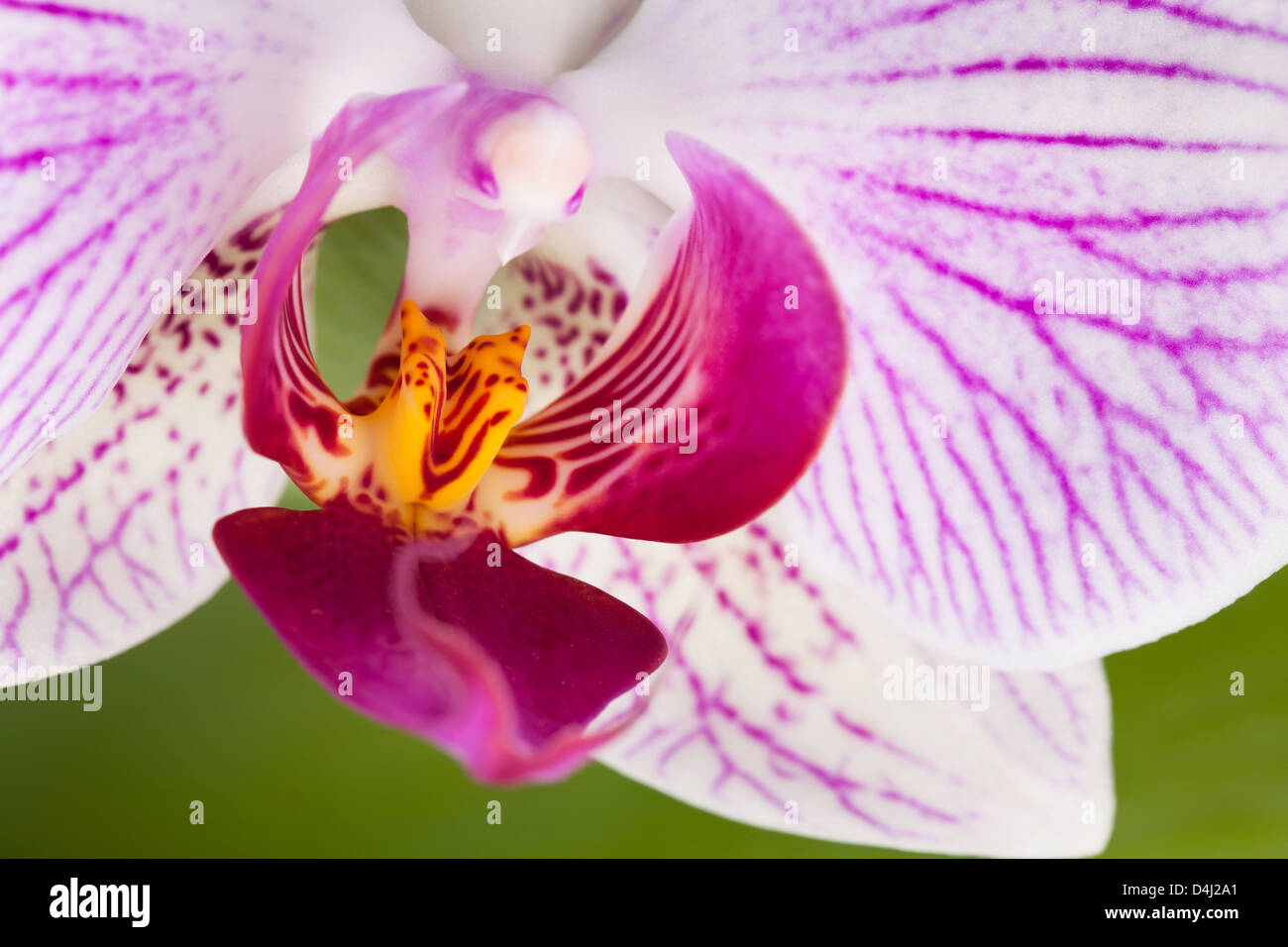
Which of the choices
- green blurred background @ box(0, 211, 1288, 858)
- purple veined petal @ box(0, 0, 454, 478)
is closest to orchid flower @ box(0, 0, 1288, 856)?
purple veined petal @ box(0, 0, 454, 478)

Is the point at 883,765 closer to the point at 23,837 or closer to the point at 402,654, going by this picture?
the point at 402,654

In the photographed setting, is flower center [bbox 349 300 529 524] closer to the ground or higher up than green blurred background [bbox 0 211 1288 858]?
higher up

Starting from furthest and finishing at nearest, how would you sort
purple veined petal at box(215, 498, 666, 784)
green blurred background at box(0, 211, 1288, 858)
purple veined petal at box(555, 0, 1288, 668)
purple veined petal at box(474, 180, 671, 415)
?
green blurred background at box(0, 211, 1288, 858)
purple veined petal at box(474, 180, 671, 415)
purple veined petal at box(555, 0, 1288, 668)
purple veined petal at box(215, 498, 666, 784)

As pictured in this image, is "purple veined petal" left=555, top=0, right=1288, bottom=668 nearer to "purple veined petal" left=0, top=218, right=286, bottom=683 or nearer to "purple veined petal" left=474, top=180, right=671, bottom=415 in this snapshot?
"purple veined petal" left=474, top=180, right=671, bottom=415

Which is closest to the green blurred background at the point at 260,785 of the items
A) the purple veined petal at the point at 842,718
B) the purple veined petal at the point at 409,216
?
the purple veined petal at the point at 842,718

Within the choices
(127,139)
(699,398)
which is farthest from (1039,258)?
(127,139)

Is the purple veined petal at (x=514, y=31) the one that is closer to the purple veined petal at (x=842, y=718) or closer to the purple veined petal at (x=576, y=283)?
the purple veined petal at (x=576, y=283)
